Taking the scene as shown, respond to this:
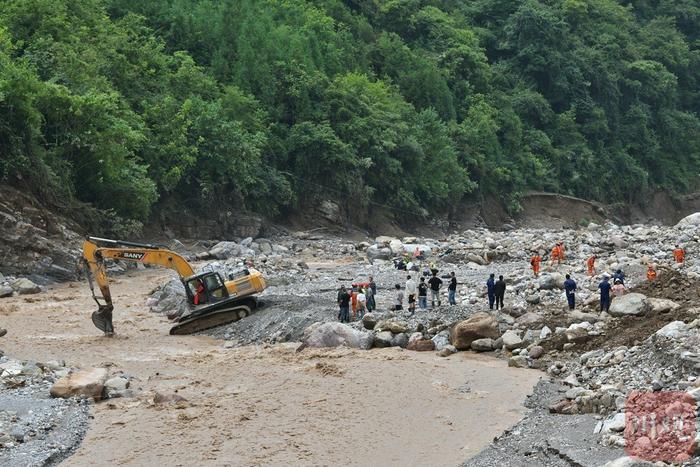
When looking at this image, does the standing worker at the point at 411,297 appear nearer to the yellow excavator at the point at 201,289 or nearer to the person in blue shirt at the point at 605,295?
the yellow excavator at the point at 201,289

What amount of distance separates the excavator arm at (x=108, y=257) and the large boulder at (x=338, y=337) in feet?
15.4

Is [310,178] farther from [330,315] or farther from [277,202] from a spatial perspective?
[330,315]

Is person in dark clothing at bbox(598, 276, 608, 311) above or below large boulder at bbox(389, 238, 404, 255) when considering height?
above

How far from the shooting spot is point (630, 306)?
1977cm

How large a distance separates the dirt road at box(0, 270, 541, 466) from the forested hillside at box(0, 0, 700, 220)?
16369mm

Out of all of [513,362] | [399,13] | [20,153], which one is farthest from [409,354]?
[399,13]

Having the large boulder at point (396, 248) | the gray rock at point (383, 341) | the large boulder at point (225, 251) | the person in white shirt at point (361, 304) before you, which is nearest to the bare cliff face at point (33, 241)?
the large boulder at point (225, 251)

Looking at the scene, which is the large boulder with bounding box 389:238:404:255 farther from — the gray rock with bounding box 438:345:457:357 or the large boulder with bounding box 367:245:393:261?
the gray rock with bounding box 438:345:457:357

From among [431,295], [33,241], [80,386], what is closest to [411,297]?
[431,295]

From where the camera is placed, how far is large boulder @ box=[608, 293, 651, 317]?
19.6 metres

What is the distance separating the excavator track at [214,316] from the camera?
23066 mm

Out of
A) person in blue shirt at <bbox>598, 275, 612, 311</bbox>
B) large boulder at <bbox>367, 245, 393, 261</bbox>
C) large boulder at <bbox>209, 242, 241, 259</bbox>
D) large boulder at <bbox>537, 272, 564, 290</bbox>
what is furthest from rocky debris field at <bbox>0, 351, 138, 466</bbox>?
large boulder at <bbox>367, 245, 393, 261</bbox>

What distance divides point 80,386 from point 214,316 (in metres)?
7.10

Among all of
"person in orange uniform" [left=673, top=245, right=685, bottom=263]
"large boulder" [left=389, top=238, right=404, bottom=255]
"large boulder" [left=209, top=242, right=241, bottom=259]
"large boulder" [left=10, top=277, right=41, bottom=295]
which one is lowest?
"large boulder" [left=389, top=238, right=404, bottom=255]
